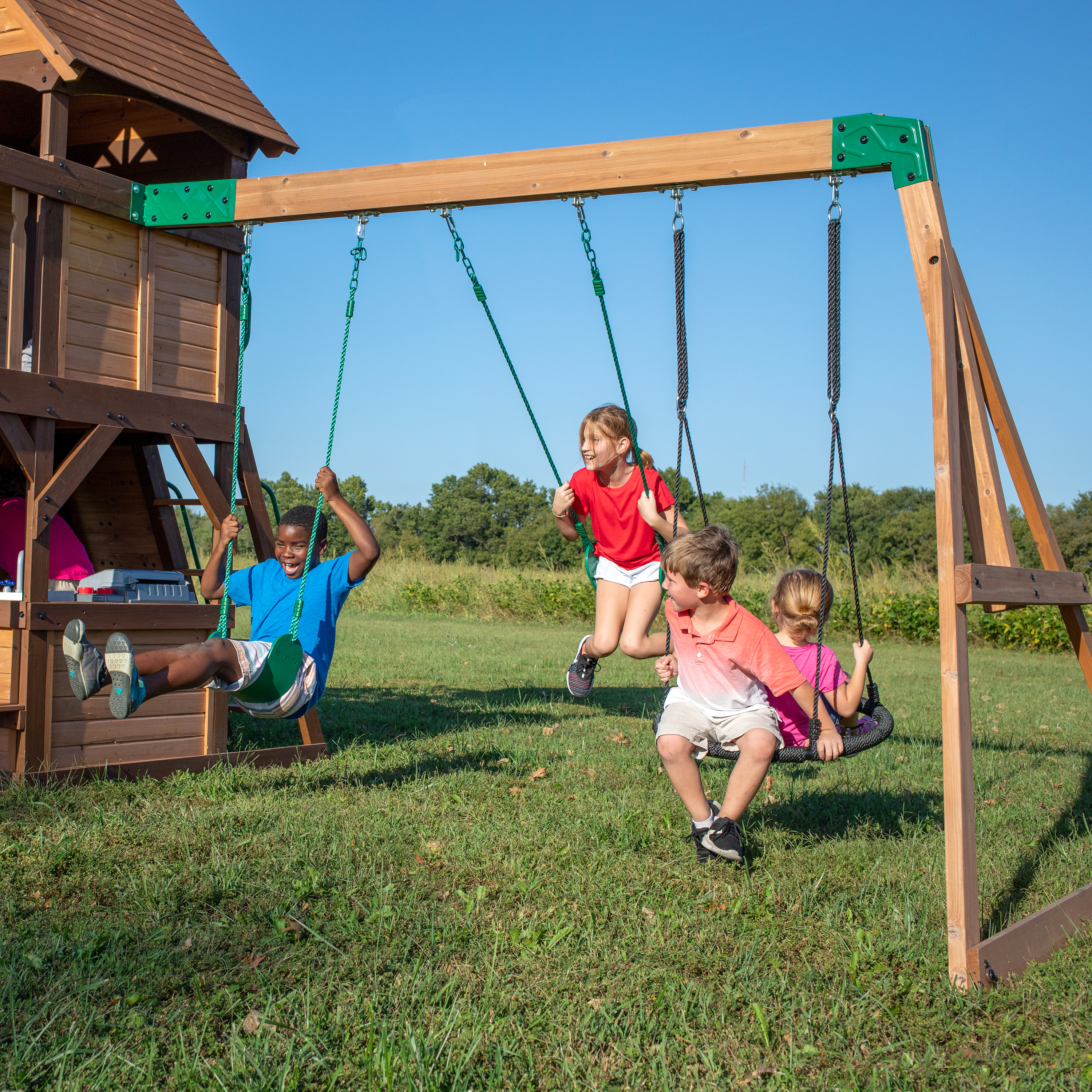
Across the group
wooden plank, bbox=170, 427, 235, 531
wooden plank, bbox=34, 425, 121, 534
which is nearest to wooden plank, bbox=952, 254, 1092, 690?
wooden plank, bbox=170, 427, 235, 531

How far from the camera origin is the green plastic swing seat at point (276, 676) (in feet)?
15.9

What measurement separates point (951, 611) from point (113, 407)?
4883mm

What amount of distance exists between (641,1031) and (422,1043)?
0.65 m

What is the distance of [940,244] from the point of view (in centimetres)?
393

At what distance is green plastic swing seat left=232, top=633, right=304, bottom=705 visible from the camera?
15.9ft

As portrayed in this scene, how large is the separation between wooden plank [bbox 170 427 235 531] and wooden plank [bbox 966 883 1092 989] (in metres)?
4.81

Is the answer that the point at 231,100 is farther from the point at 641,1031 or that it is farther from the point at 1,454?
the point at 641,1031

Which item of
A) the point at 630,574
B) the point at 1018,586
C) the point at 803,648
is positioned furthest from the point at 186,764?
the point at 1018,586

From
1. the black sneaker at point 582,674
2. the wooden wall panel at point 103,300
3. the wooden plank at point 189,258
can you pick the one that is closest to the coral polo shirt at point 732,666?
the black sneaker at point 582,674

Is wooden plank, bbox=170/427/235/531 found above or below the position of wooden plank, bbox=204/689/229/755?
above

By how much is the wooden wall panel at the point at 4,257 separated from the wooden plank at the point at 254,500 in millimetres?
1591

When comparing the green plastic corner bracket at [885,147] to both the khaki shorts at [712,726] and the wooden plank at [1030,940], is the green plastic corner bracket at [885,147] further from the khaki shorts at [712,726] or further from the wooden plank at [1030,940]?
the wooden plank at [1030,940]

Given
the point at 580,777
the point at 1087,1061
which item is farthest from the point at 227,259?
the point at 1087,1061

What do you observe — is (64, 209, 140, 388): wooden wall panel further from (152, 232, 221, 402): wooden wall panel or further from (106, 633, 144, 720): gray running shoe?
(106, 633, 144, 720): gray running shoe
